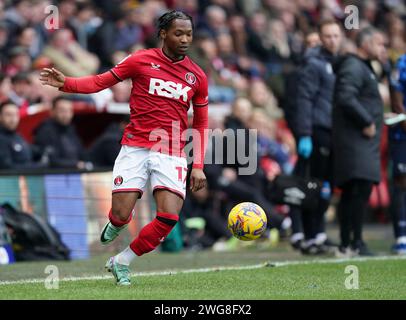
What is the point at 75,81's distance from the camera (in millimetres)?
8984

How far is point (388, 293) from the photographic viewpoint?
340 inches

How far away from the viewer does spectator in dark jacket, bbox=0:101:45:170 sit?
13.7 meters

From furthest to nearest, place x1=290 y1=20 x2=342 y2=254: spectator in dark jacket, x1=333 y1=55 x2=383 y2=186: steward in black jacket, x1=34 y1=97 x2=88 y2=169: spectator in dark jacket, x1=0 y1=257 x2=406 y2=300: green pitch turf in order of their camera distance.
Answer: x1=34 y1=97 x2=88 y2=169: spectator in dark jacket
x1=290 y1=20 x2=342 y2=254: spectator in dark jacket
x1=333 y1=55 x2=383 y2=186: steward in black jacket
x1=0 y1=257 x2=406 y2=300: green pitch turf

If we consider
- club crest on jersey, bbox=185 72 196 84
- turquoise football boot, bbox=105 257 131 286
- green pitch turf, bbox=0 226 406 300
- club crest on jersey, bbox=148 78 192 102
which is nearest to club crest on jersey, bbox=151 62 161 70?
club crest on jersey, bbox=148 78 192 102

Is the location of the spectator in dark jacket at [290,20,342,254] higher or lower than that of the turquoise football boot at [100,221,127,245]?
higher

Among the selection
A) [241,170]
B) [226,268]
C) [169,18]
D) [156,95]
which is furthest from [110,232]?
[241,170]

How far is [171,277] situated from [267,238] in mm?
5805

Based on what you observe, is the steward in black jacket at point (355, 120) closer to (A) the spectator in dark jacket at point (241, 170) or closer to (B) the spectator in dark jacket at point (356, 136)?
(B) the spectator in dark jacket at point (356, 136)

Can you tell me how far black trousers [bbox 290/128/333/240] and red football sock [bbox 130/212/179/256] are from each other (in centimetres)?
464

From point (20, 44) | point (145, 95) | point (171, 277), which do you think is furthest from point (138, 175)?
point (20, 44)

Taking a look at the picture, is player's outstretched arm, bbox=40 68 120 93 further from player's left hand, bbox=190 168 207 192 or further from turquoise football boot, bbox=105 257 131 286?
turquoise football boot, bbox=105 257 131 286

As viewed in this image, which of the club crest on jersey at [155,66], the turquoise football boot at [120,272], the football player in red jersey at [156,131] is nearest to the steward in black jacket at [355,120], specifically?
the football player in red jersey at [156,131]

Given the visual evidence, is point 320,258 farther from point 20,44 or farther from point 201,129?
point 20,44

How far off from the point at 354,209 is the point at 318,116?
1.45 meters
